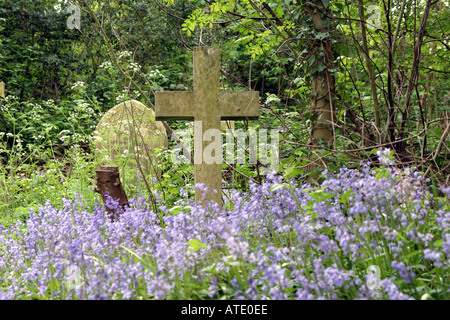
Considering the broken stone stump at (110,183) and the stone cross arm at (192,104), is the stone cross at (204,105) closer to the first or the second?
the stone cross arm at (192,104)

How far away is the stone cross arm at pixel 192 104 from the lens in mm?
3693

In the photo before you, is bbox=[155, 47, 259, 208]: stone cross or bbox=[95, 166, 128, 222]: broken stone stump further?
bbox=[95, 166, 128, 222]: broken stone stump

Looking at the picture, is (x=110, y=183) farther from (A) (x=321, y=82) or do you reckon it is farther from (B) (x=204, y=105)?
(A) (x=321, y=82)

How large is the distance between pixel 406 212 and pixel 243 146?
9.67ft

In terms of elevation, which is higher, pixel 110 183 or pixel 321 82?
pixel 321 82

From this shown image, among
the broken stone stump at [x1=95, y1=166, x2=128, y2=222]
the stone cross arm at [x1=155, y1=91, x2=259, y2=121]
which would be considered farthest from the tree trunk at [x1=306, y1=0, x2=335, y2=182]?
the broken stone stump at [x1=95, y1=166, x2=128, y2=222]

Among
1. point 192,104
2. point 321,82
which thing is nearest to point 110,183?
point 192,104

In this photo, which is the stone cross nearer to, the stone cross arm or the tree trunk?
the stone cross arm

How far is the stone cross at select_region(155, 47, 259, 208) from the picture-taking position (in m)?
3.65

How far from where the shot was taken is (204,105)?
368cm

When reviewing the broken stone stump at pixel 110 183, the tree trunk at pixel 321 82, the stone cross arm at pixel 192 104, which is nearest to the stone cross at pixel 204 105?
the stone cross arm at pixel 192 104

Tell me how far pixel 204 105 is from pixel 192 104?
10cm

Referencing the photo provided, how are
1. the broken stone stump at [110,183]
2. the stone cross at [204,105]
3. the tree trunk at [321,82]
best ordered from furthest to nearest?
the tree trunk at [321,82]
the broken stone stump at [110,183]
the stone cross at [204,105]
